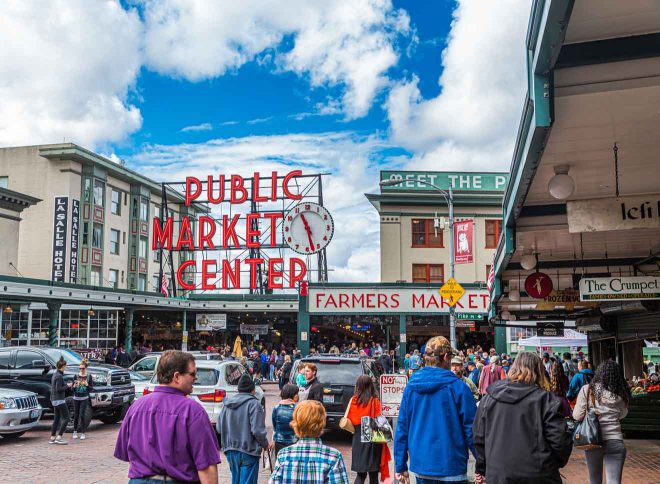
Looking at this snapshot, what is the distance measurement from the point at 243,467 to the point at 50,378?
11519 millimetres

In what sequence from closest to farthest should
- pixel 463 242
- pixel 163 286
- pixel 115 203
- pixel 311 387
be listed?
pixel 311 387 < pixel 463 242 < pixel 163 286 < pixel 115 203

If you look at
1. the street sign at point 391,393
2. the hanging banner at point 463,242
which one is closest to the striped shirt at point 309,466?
the street sign at point 391,393

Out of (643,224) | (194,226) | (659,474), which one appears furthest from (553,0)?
(194,226)

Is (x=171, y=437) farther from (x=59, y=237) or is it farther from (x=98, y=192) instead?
(x=98, y=192)

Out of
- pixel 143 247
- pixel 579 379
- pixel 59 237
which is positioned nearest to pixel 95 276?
pixel 59 237

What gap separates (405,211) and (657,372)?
22289 mm

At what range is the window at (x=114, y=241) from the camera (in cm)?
4959

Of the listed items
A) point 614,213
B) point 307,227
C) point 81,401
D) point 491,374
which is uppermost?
point 307,227

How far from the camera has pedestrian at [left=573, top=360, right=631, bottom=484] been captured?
25.0 ft

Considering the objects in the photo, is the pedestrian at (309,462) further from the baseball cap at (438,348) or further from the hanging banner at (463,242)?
the hanging banner at (463,242)

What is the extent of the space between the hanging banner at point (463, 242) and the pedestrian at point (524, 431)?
58.1 feet

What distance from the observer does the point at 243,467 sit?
773cm

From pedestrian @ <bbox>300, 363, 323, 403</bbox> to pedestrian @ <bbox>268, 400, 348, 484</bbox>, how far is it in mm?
6180

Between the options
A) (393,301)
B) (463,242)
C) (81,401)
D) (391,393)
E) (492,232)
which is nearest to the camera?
(391,393)
